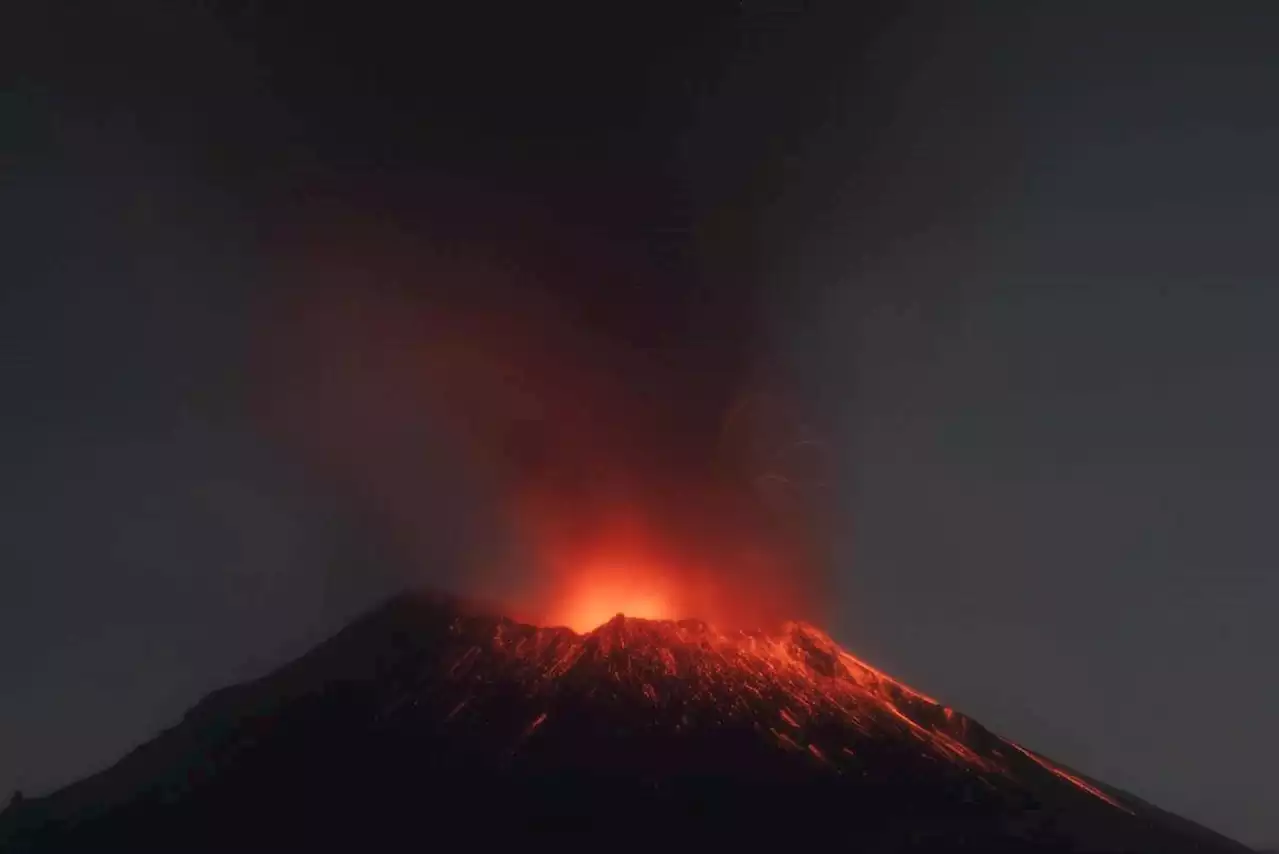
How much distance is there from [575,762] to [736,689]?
9.09 m

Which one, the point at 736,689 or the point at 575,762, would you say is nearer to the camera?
the point at 575,762

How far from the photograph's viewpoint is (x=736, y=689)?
41.5m

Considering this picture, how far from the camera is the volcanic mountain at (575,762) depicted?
32844 mm

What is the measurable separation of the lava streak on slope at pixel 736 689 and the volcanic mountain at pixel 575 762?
0.11 m

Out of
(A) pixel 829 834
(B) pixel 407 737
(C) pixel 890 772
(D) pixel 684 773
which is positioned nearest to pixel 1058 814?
(C) pixel 890 772

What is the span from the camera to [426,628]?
150 ft

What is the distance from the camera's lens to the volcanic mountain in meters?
32.8

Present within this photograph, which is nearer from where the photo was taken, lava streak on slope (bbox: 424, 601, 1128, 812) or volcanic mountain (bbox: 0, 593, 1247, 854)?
volcanic mountain (bbox: 0, 593, 1247, 854)

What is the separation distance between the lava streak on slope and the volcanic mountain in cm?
11

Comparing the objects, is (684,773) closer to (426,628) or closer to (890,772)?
(890,772)

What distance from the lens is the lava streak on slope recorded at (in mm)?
38688

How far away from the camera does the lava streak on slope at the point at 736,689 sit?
127 ft

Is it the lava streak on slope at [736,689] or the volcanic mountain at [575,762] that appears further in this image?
the lava streak on slope at [736,689]

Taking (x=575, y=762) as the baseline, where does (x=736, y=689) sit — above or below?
above
